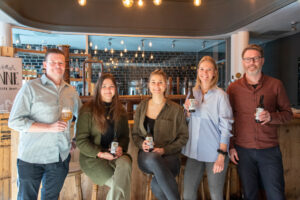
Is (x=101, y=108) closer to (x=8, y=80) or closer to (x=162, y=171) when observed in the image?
(x=162, y=171)

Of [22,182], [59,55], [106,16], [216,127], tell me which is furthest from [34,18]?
[216,127]

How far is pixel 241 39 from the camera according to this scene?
220 inches

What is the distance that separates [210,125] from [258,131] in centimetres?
38

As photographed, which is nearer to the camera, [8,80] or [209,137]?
[209,137]

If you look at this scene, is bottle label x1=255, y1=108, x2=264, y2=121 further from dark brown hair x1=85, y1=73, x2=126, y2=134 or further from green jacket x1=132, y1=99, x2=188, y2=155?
dark brown hair x1=85, y1=73, x2=126, y2=134

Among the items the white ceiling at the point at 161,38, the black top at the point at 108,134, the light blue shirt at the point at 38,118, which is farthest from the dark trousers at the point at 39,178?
the white ceiling at the point at 161,38

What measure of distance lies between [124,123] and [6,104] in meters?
1.50

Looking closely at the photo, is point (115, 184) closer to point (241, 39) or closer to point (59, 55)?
point (59, 55)

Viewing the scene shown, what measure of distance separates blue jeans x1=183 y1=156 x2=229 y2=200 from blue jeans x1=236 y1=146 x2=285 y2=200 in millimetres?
155

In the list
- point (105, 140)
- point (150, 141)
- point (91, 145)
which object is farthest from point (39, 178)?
point (150, 141)

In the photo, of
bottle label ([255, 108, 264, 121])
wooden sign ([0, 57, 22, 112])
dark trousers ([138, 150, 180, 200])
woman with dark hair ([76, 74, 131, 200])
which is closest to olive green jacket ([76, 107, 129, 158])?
woman with dark hair ([76, 74, 131, 200])

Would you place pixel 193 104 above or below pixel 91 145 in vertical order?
above

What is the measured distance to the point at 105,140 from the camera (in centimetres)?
195

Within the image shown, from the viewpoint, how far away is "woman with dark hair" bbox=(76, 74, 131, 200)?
1780 millimetres
